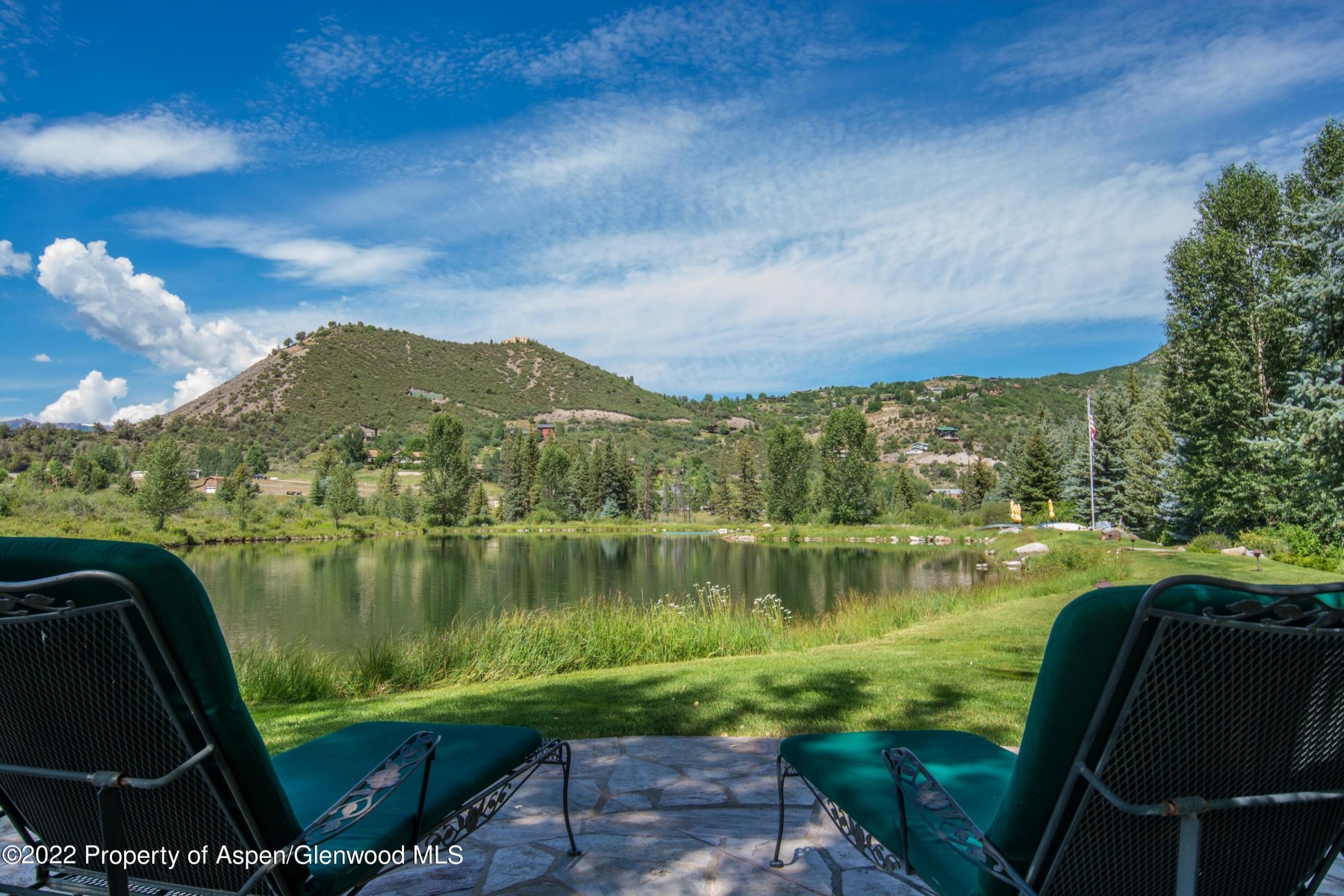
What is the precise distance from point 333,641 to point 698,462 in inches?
2395

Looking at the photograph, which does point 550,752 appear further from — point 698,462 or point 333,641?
point 698,462

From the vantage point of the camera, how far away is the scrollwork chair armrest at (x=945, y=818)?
1145 millimetres

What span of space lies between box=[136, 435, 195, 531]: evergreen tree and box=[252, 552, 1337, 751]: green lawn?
3041cm

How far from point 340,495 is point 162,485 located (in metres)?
10.9

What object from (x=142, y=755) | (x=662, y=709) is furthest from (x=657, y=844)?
(x=662, y=709)

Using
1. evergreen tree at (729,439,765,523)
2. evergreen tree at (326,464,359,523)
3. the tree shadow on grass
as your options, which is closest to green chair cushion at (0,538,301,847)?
the tree shadow on grass

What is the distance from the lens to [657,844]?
2.14m

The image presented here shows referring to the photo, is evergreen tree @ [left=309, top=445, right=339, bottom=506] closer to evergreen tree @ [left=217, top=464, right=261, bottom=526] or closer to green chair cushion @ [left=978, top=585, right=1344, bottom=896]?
evergreen tree @ [left=217, top=464, right=261, bottom=526]

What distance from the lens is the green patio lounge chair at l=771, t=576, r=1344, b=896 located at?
945mm

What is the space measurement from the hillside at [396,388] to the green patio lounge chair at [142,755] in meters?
71.3

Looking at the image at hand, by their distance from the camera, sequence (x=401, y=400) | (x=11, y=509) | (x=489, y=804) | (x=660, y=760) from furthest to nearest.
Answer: (x=401, y=400) < (x=11, y=509) < (x=660, y=760) < (x=489, y=804)

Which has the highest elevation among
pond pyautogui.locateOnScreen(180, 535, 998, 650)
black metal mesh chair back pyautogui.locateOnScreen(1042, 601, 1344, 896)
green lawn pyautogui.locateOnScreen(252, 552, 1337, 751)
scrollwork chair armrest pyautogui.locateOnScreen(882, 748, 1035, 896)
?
black metal mesh chair back pyautogui.locateOnScreen(1042, 601, 1344, 896)

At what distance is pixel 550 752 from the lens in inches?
82.2

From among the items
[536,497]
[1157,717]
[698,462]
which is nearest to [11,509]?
[536,497]
